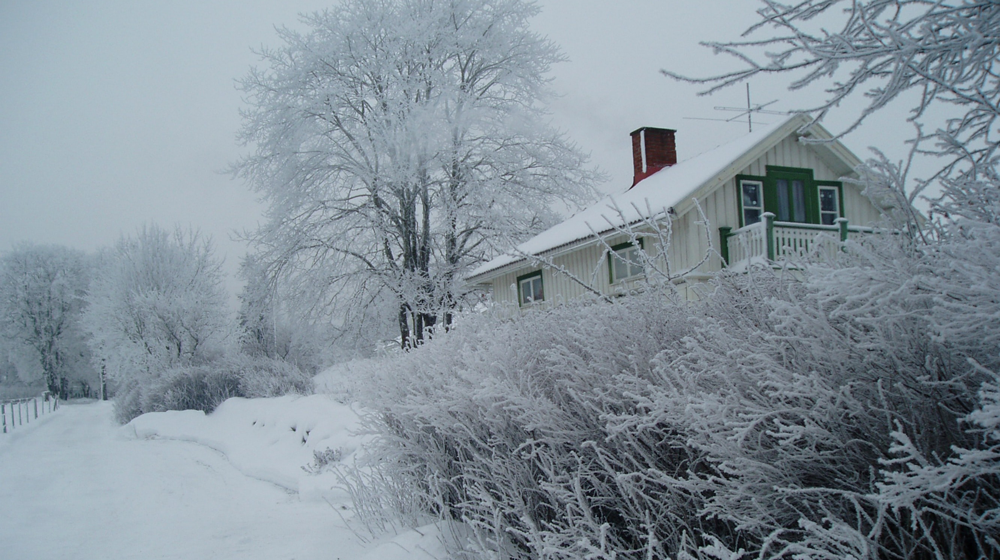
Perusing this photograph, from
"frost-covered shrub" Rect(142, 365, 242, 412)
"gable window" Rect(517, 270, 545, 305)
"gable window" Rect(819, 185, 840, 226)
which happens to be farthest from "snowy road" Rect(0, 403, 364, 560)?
"gable window" Rect(819, 185, 840, 226)

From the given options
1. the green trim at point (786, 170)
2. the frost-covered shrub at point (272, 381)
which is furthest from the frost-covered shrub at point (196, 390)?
the green trim at point (786, 170)

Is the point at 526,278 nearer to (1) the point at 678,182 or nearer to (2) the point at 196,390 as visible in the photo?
(1) the point at 678,182


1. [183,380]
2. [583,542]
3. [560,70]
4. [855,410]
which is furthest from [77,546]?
[560,70]

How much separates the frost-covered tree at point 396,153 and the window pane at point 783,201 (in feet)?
17.6

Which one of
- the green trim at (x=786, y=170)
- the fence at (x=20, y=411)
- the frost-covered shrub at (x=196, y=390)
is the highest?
the green trim at (x=786, y=170)

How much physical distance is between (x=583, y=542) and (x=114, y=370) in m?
25.2

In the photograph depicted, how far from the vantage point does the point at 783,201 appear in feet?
41.5

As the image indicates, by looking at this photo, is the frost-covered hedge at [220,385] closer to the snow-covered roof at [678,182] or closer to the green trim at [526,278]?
the snow-covered roof at [678,182]

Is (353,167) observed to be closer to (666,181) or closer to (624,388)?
(666,181)

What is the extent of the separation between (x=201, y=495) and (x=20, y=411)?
15867 millimetres

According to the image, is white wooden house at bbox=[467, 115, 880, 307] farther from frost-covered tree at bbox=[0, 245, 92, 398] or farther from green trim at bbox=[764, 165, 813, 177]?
frost-covered tree at bbox=[0, 245, 92, 398]

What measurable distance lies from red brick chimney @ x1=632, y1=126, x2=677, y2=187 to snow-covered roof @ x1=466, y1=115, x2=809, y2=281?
1.27 ft

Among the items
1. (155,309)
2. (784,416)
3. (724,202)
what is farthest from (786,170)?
(155,309)

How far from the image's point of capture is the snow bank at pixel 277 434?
21.6ft
